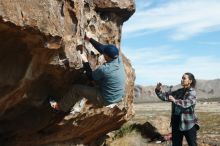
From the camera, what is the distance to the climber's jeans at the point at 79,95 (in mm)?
11914

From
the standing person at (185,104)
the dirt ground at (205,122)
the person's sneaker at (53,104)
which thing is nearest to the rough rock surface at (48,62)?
the person's sneaker at (53,104)

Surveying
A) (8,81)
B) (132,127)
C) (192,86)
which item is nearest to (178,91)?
(192,86)

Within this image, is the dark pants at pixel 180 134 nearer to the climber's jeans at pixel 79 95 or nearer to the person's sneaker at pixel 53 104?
the climber's jeans at pixel 79 95

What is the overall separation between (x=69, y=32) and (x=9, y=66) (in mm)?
1597

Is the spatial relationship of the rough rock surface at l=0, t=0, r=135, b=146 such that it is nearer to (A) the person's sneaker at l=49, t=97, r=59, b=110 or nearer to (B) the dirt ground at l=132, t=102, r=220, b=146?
(A) the person's sneaker at l=49, t=97, r=59, b=110

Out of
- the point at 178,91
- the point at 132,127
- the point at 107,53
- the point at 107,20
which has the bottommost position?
the point at 132,127

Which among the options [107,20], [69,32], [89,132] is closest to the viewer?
[69,32]

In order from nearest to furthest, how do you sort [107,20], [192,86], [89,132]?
[192,86], [107,20], [89,132]

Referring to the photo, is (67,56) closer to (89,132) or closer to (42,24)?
(42,24)

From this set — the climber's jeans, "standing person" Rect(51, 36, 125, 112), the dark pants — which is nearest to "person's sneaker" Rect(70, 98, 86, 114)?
the climber's jeans

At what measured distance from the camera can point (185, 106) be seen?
509 inches

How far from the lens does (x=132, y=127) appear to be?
968 inches

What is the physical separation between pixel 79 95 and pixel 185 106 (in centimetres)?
289

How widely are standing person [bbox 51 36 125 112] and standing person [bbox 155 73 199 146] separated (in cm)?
176
